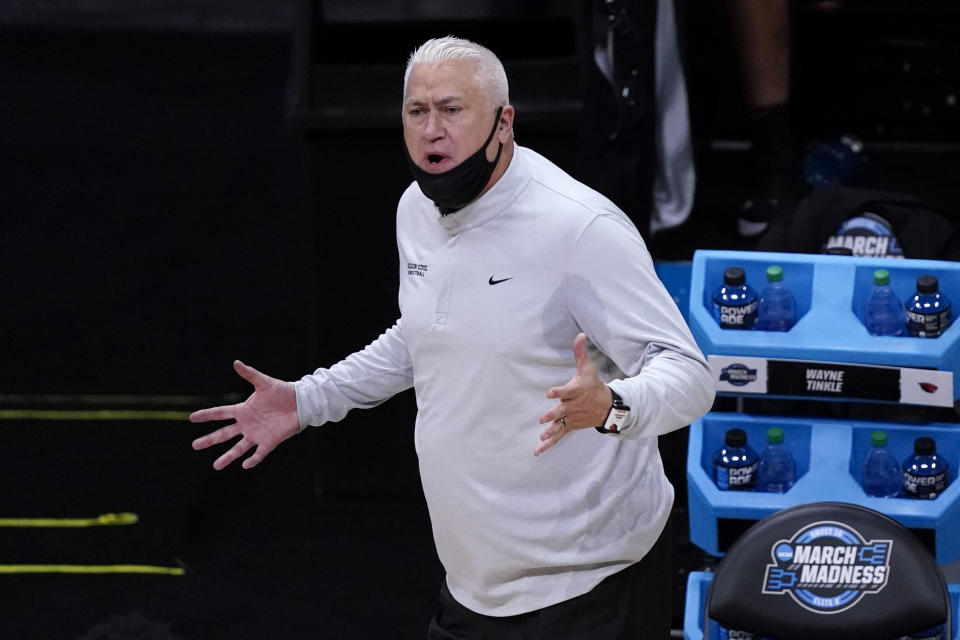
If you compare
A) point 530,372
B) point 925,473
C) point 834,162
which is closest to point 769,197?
point 834,162

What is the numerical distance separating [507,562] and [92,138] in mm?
6121

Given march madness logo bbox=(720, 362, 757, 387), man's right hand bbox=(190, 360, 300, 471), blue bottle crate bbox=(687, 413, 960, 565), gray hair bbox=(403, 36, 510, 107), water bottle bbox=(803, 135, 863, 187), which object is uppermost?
gray hair bbox=(403, 36, 510, 107)

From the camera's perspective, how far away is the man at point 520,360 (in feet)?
8.74

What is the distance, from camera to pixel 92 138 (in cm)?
836

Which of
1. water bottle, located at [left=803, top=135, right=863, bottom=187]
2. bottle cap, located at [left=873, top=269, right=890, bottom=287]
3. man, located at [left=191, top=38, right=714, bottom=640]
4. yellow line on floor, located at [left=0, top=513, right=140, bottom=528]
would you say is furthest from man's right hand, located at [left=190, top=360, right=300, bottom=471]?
water bottle, located at [left=803, top=135, right=863, bottom=187]

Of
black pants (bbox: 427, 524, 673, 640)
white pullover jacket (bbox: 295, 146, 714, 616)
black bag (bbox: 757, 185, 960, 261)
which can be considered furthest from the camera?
black bag (bbox: 757, 185, 960, 261)

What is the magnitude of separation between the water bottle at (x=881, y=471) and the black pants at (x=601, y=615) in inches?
37.3

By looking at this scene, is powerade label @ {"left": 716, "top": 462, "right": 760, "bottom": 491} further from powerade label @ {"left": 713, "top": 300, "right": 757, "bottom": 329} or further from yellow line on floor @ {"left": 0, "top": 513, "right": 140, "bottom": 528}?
yellow line on floor @ {"left": 0, "top": 513, "right": 140, "bottom": 528}

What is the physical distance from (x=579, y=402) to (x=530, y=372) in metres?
0.28

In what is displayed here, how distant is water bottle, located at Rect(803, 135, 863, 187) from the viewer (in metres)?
5.54

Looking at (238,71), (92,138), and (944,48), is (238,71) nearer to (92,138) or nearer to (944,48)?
(92,138)

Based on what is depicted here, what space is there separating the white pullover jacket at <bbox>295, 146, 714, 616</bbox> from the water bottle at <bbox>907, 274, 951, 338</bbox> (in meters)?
1.05

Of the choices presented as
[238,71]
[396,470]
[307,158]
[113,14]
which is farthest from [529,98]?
[113,14]

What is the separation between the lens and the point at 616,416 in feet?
8.12
